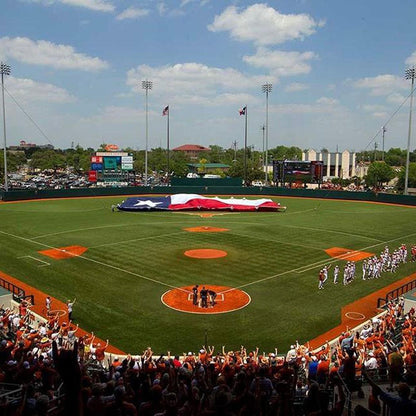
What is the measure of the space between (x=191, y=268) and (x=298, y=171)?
56321 mm

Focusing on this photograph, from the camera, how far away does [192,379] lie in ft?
29.3

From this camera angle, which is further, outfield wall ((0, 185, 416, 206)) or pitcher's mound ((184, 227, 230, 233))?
outfield wall ((0, 185, 416, 206))

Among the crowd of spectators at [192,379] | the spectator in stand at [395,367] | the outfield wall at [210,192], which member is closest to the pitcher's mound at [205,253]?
the crowd of spectators at [192,379]

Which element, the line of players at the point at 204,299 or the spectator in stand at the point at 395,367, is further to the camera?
the line of players at the point at 204,299

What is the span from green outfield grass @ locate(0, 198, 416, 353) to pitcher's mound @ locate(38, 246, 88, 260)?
1.68ft

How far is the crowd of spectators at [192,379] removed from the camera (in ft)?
20.7

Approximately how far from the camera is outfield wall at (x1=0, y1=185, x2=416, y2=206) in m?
61.6

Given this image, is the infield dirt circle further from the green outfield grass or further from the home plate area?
the green outfield grass

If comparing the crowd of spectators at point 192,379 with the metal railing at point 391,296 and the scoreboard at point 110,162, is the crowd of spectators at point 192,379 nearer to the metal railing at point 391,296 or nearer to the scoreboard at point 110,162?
the metal railing at point 391,296

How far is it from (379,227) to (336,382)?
3535cm

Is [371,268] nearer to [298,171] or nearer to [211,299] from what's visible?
[211,299]

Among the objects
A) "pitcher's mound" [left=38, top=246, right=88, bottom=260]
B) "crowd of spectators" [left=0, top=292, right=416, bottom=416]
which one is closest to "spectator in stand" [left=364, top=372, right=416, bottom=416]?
"crowd of spectators" [left=0, top=292, right=416, bottom=416]

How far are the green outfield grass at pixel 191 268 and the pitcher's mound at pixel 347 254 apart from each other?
0.78 m

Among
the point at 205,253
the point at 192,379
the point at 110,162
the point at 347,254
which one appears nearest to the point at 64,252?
the point at 205,253
